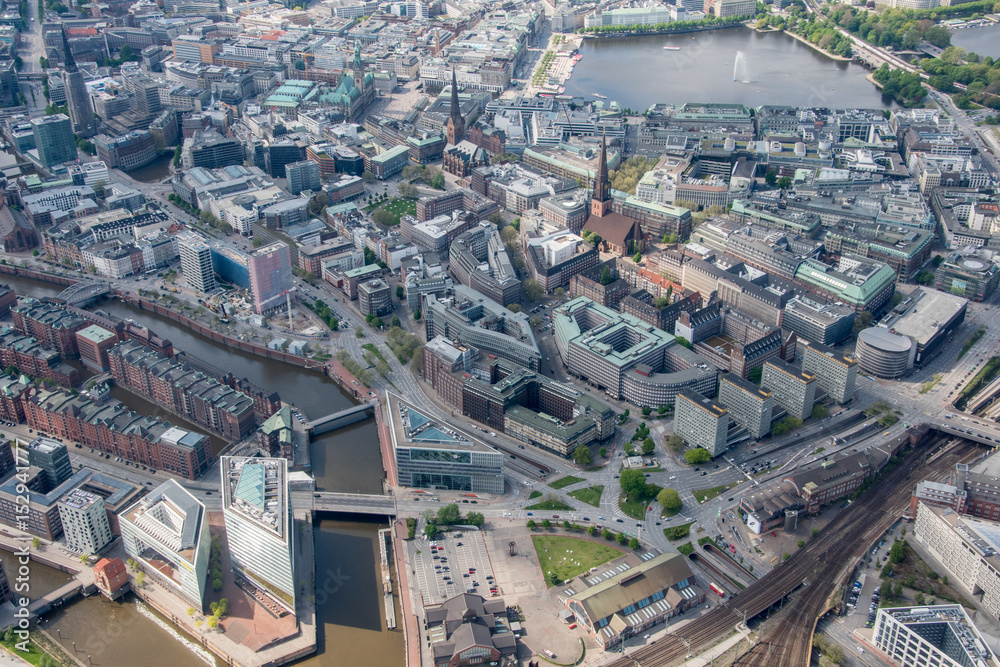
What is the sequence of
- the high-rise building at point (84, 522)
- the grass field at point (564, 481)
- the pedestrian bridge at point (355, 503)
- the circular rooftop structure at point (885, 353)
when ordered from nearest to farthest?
1. the high-rise building at point (84, 522)
2. the pedestrian bridge at point (355, 503)
3. the grass field at point (564, 481)
4. the circular rooftop structure at point (885, 353)

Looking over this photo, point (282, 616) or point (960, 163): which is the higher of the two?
point (960, 163)

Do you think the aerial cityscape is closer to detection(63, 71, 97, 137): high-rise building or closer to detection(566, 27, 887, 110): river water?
detection(63, 71, 97, 137): high-rise building

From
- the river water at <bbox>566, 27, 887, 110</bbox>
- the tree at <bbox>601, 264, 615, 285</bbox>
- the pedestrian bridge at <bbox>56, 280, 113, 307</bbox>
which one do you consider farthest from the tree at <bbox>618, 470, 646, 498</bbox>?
the river water at <bbox>566, 27, 887, 110</bbox>

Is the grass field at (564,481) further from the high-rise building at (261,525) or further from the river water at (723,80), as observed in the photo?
the river water at (723,80)

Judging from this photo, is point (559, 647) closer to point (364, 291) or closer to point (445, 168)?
point (364, 291)

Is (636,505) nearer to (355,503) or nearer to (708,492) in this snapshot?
(708,492)

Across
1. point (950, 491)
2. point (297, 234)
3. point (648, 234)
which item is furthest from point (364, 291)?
point (950, 491)

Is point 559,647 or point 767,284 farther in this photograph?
point 767,284

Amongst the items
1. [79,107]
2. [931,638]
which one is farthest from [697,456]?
[79,107]

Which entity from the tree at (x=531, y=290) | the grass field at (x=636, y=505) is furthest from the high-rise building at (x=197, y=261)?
the grass field at (x=636, y=505)
